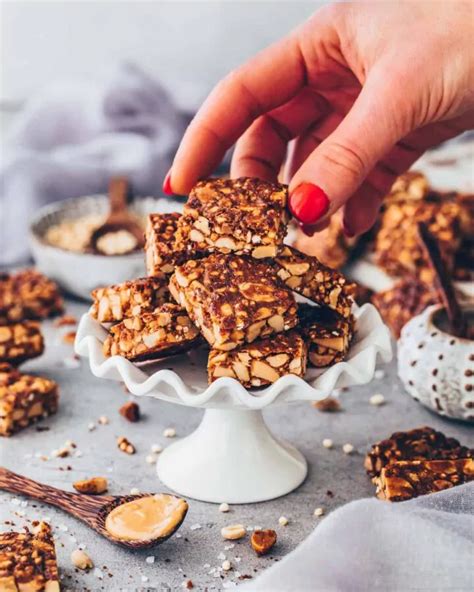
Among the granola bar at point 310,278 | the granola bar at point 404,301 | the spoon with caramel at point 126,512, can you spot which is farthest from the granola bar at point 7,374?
the granola bar at point 404,301

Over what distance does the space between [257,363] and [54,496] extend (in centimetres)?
43

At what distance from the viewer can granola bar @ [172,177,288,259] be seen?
4.55ft

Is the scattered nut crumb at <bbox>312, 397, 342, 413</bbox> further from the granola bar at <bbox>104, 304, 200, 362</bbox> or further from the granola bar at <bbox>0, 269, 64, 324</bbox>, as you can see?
the granola bar at <bbox>0, 269, 64, 324</bbox>

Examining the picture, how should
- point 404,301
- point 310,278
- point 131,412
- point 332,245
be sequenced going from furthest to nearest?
point 332,245 → point 404,301 → point 131,412 → point 310,278

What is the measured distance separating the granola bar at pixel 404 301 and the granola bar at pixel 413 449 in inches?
19.8

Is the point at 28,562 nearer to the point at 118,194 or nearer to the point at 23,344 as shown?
the point at 23,344

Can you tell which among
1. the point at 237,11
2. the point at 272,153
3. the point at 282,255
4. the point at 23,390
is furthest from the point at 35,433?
the point at 237,11

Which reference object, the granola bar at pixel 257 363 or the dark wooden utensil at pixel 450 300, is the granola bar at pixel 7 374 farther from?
the dark wooden utensil at pixel 450 300

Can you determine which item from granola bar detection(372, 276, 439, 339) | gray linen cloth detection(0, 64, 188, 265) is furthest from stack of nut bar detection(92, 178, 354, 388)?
gray linen cloth detection(0, 64, 188, 265)

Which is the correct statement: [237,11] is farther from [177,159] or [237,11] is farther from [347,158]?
[347,158]

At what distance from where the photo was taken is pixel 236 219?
1392 mm

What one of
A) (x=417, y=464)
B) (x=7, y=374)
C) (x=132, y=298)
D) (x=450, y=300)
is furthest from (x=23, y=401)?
(x=450, y=300)

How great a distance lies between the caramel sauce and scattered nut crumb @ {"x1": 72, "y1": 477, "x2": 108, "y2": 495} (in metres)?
0.13

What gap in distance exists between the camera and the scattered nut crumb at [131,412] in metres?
1.79
